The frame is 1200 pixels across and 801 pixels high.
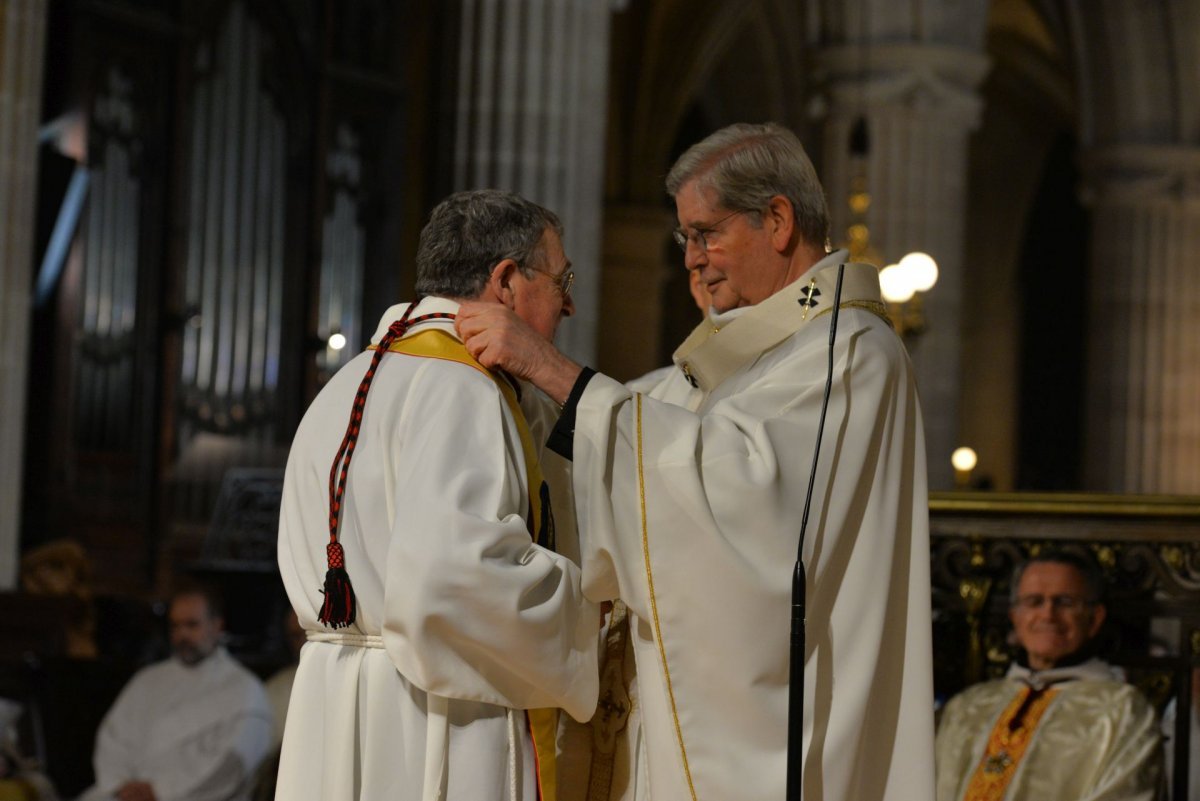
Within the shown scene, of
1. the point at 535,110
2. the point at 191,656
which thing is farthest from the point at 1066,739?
the point at 535,110

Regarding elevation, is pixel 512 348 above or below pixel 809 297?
below

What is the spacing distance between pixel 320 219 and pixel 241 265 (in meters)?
0.67

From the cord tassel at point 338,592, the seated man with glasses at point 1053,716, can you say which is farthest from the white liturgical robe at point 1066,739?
the cord tassel at point 338,592

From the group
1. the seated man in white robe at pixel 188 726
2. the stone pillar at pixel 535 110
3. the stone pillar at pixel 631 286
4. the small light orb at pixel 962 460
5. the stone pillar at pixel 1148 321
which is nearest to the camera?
the seated man in white robe at pixel 188 726

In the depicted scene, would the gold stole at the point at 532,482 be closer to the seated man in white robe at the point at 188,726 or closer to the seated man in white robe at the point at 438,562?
the seated man in white robe at the point at 438,562

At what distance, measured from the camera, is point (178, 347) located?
11.8 m

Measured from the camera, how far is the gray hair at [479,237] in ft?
9.84

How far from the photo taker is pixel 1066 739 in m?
4.77

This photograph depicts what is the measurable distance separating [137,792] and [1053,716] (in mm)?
3659

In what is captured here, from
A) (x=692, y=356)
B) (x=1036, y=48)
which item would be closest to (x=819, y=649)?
(x=692, y=356)

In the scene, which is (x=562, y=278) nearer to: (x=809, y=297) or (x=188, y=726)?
(x=809, y=297)

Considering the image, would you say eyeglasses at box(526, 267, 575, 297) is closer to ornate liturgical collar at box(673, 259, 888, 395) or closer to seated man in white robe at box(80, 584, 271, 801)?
ornate liturgical collar at box(673, 259, 888, 395)

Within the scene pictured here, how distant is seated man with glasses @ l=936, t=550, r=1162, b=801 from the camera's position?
4.69 meters

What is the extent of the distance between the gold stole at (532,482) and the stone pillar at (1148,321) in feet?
39.9
